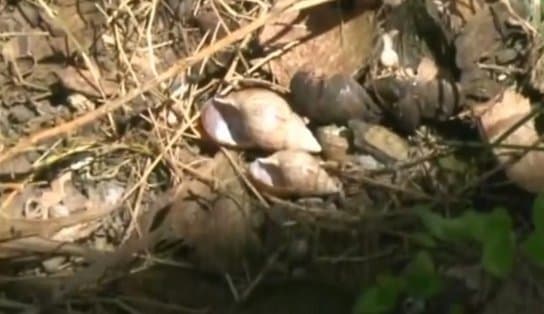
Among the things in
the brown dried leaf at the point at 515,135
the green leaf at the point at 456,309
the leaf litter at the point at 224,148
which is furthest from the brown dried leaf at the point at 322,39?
the green leaf at the point at 456,309

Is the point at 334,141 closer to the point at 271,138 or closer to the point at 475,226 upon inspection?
the point at 271,138

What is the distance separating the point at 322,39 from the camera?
2238 mm

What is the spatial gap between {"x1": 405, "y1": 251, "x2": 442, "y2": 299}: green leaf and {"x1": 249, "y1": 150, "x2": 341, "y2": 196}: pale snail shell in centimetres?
33

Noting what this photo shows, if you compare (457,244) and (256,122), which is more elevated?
(256,122)

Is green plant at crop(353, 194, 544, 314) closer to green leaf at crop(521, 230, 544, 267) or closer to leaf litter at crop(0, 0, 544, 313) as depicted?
green leaf at crop(521, 230, 544, 267)

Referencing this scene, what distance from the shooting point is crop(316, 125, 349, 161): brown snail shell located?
2.10 m

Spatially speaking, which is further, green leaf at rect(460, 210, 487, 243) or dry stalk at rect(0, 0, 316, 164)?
dry stalk at rect(0, 0, 316, 164)

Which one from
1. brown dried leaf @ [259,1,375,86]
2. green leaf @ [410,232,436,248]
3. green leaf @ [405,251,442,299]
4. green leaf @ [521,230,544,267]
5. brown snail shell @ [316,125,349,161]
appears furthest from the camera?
brown dried leaf @ [259,1,375,86]

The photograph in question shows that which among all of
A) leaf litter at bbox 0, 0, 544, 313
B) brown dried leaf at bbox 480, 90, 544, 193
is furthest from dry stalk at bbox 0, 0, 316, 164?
brown dried leaf at bbox 480, 90, 544, 193

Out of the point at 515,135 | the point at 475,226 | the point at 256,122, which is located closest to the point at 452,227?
the point at 475,226

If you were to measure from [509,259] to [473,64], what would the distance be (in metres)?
0.56

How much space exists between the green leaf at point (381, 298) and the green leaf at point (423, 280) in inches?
0.7

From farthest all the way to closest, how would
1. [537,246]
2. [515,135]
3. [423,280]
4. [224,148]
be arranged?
[224,148]
[515,135]
[423,280]
[537,246]

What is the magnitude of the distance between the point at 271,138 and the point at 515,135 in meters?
0.37
